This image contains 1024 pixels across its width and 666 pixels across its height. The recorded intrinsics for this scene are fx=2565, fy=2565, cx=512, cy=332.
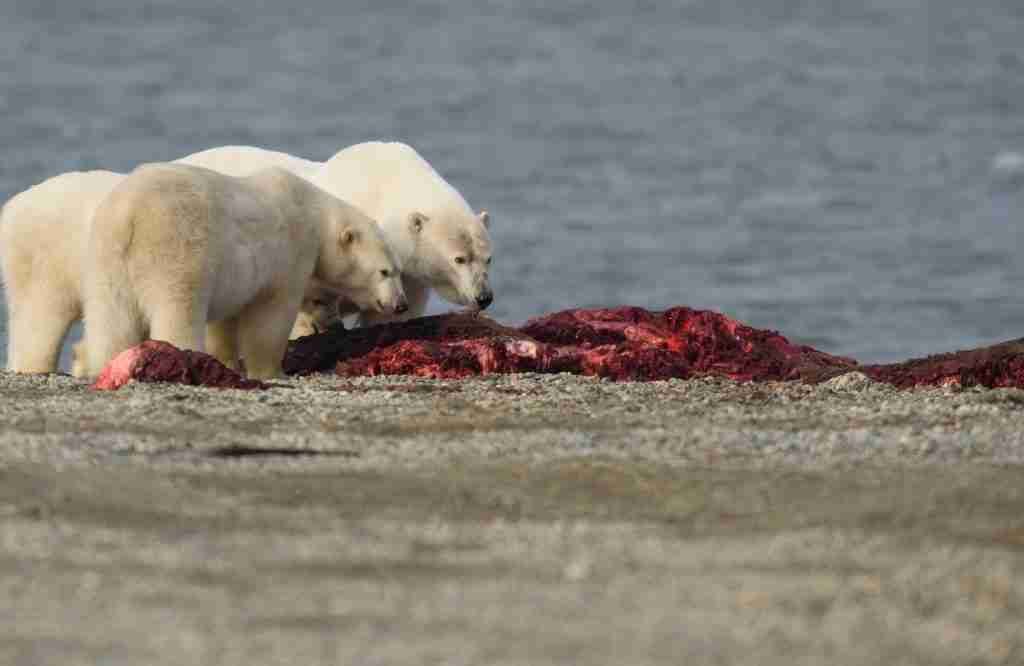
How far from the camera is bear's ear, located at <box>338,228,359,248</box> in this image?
13.0 m

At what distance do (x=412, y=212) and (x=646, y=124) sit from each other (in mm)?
32887

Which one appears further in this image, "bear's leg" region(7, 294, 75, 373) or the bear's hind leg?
"bear's leg" region(7, 294, 75, 373)

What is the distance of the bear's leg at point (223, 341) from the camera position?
1260 cm

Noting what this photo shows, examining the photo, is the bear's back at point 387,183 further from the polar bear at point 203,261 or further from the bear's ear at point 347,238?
the polar bear at point 203,261

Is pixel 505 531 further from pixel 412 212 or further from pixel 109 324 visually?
pixel 412 212

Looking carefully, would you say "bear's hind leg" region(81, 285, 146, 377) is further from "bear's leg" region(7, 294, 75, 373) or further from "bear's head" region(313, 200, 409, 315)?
"bear's head" region(313, 200, 409, 315)

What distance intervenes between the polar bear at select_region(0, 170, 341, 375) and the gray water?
27.7 feet

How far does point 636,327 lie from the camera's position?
13.0 metres

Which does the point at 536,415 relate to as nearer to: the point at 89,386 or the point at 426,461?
the point at 426,461

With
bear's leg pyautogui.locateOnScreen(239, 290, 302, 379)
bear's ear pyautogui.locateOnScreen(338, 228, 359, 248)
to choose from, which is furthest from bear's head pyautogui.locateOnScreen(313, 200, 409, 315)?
bear's leg pyautogui.locateOnScreen(239, 290, 302, 379)

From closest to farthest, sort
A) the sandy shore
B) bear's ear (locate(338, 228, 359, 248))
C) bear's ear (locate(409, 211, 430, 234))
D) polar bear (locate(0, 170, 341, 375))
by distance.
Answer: the sandy shore
polar bear (locate(0, 170, 341, 375))
bear's ear (locate(338, 228, 359, 248))
bear's ear (locate(409, 211, 430, 234))

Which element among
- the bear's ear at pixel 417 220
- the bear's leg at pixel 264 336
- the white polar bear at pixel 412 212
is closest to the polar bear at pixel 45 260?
the bear's leg at pixel 264 336

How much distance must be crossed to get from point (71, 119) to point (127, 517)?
36.4m

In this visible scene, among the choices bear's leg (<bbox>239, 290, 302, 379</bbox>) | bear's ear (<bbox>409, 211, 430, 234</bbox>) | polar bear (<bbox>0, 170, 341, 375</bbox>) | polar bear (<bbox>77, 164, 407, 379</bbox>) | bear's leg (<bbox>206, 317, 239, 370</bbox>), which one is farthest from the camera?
bear's ear (<bbox>409, 211, 430, 234</bbox>)
